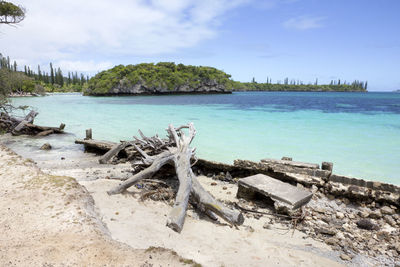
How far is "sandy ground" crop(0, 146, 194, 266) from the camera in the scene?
2781 millimetres

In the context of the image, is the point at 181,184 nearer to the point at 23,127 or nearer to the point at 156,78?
the point at 23,127

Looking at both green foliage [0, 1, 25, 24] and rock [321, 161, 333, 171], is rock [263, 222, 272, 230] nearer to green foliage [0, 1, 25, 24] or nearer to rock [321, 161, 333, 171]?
rock [321, 161, 333, 171]

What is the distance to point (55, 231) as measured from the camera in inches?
131

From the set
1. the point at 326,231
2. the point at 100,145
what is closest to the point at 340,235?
the point at 326,231

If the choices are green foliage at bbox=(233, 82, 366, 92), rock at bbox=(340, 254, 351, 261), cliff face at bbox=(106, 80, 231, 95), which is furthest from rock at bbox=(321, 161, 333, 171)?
green foliage at bbox=(233, 82, 366, 92)

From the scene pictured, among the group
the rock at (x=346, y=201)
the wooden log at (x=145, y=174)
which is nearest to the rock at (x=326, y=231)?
the rock at (x=346, y=201)

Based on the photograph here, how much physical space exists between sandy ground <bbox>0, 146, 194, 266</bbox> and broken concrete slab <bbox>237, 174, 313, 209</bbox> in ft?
Answer: 9.80

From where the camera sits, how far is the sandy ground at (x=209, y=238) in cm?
359

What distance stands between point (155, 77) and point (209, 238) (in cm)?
9051

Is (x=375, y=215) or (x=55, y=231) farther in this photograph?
(x=375, y=215)

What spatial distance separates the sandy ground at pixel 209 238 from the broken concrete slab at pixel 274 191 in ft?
1.92

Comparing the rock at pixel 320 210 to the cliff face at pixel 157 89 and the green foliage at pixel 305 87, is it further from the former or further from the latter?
the green foliage at pixel 305 87

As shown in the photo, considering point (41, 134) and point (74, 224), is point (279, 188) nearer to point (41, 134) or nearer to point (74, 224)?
point (74, 224)

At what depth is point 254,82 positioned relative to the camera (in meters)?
187
